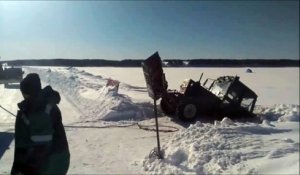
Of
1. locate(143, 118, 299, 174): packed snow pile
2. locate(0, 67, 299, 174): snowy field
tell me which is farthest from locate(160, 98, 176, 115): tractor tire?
locate(143, 118, 299, 174): packed snow pile

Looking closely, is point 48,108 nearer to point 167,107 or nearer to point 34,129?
point 34,129

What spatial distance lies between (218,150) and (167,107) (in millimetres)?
7688

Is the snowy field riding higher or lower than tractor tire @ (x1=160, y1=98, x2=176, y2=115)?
lower

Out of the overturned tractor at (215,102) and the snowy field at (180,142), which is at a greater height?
the overturned tractor at (215,102)

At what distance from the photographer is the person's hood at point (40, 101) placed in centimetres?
333

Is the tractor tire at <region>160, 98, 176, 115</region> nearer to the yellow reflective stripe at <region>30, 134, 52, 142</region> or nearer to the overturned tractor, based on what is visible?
the overturned tractor

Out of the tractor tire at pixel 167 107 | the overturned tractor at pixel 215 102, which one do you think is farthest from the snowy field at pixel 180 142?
the overturned tractor at pixel 215 102

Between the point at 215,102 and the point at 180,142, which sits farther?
the point at 215,102

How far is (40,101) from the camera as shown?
3.34 meters

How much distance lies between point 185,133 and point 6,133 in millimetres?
4915

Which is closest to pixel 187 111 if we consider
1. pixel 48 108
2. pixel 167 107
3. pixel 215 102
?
pixel 215 102

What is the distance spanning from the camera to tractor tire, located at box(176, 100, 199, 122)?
13461 mm

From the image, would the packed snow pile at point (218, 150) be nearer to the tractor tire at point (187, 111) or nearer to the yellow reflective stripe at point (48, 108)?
the yellow reflective stripe at point (48, 108)

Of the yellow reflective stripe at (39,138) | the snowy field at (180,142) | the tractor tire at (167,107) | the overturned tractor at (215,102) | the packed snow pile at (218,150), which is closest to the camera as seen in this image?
Answer: the yellow reflective stripe at (39,138)
